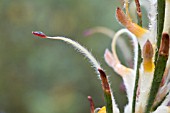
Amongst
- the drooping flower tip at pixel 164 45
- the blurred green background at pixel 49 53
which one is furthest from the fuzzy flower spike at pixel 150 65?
the blurred green background at pixel 49 53

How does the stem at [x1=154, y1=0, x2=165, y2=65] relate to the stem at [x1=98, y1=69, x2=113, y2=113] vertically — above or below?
above

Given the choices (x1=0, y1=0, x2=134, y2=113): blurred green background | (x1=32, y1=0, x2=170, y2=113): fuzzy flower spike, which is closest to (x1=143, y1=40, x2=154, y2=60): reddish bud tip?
(x1=32, y1=0, x2=170, y2=113): fuzzy flower spike

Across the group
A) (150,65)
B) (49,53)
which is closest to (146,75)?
(150,65)

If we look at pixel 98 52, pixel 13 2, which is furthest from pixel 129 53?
pixel 13 2

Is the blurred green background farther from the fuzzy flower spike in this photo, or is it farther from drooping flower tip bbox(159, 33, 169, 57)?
drooping flower tip bbox(159, 33, 169, 57)

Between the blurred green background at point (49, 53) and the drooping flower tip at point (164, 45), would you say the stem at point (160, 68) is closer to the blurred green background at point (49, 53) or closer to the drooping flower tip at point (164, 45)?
the drooping flower tip at point (164, 45)

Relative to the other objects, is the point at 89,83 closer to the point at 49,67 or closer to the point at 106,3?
the point at 49,67
